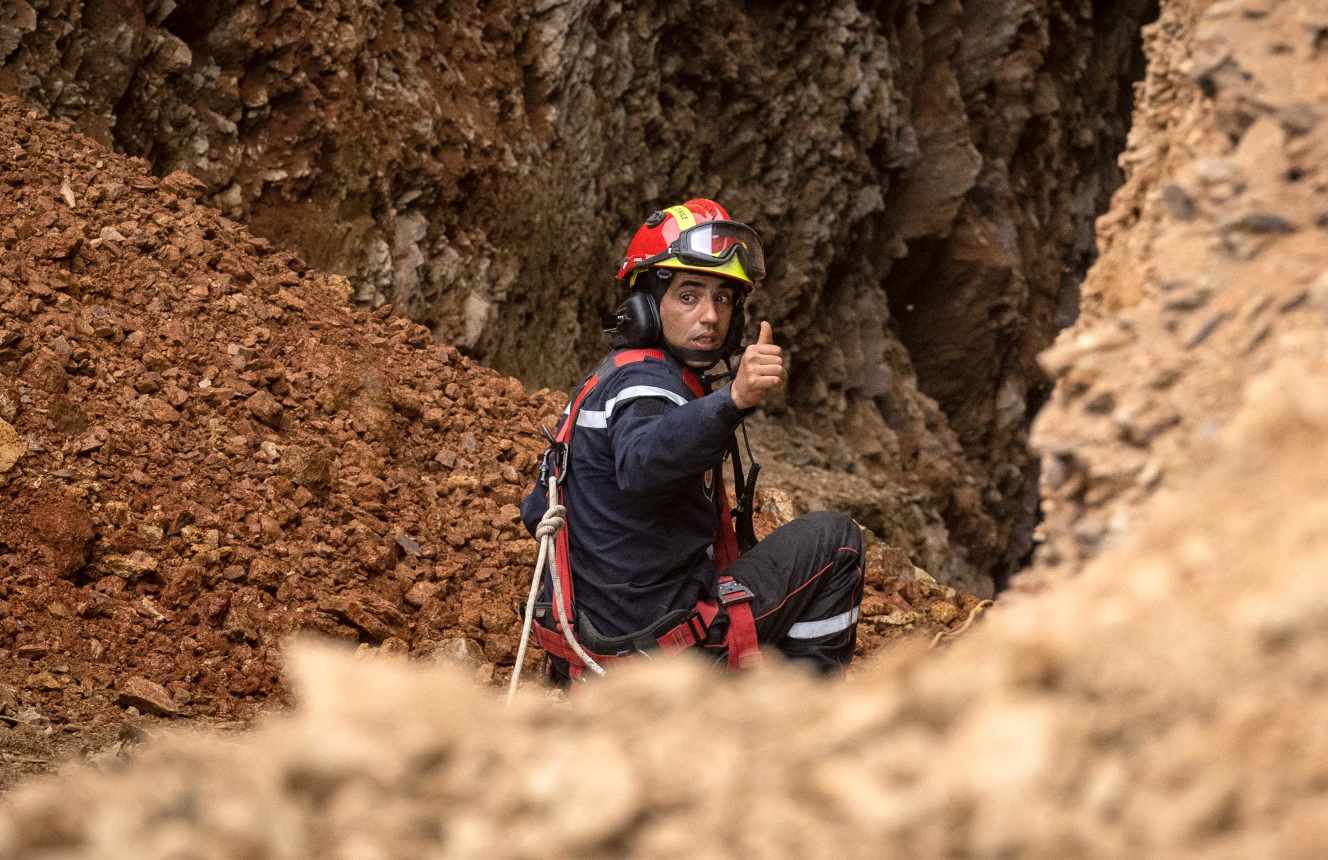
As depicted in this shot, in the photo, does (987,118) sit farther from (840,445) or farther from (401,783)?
(401,783)

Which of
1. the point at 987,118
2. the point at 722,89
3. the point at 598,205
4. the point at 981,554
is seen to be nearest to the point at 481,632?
the point at 598,205

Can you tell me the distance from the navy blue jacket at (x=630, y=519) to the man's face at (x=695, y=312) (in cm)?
12

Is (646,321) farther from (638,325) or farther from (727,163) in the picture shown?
(727,163)

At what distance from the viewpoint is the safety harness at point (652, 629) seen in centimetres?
365

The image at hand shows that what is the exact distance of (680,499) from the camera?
374cm

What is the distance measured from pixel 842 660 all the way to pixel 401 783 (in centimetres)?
293

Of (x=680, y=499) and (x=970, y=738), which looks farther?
(x=680, y=499)

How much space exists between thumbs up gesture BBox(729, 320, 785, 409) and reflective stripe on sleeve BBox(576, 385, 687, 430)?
0.34 m

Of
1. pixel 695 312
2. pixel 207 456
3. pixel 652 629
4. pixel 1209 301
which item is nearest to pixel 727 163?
pixel 207 456

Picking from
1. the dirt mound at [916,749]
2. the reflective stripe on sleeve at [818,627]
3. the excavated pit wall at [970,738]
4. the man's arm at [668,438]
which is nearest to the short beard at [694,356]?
the man's arm at [668,438]

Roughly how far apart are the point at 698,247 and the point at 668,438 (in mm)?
928

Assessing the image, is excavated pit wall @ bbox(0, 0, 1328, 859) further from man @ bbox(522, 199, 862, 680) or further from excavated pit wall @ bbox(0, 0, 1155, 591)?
excavated pit wall @ bbox(0, 0, 1155, 591)

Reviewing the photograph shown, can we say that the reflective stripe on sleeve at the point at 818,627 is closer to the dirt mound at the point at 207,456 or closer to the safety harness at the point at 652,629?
the safety harness at the point at 652,629

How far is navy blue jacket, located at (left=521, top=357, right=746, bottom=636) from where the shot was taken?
355 cm
